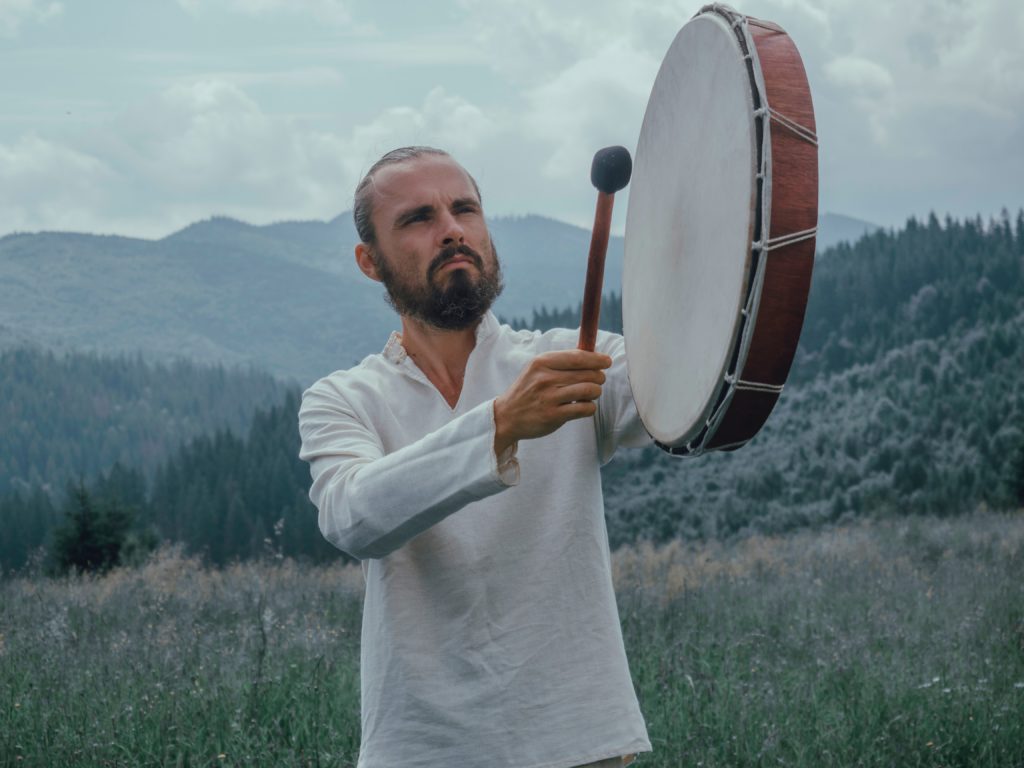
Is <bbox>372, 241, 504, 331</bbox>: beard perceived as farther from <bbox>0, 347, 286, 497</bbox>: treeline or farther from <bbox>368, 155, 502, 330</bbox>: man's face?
<bbox>0, 347, 286, 497</bbox>: treeline

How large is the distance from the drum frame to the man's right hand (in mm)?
216

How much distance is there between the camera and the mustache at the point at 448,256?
202 centimetres

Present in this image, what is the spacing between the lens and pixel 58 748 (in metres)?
4.14

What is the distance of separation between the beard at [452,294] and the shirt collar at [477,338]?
29 millimetres

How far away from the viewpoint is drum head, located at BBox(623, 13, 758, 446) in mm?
1660

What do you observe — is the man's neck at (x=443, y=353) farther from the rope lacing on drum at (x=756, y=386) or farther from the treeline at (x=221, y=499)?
the treeline at (x=221, y=499)

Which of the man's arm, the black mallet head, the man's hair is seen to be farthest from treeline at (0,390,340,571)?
the black mallet head

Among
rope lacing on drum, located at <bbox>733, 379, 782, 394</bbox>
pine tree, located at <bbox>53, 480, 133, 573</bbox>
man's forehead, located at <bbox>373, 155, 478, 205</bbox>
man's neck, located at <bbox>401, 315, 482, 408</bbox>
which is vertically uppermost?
man's forehead, located at <bbox>373, 155, 478, 205</bbox>

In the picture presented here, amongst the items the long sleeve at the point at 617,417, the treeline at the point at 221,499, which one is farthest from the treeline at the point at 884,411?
the long sleeve at the point at 617,417

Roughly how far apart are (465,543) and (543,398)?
392mm

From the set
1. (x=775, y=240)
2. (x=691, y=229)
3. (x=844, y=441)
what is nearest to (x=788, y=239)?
(x=775, y=240)

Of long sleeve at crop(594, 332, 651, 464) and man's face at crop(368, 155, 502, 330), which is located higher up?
man's face at crop(368, 155, 502, 330)

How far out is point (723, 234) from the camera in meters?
1.71

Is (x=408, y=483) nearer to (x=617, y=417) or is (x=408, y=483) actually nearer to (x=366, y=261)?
(x=617, y=417)
